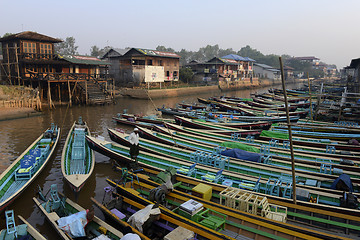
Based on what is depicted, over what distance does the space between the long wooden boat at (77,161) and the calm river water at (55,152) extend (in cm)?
88

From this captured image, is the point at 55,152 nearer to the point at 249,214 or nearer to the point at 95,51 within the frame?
the point at 249,214

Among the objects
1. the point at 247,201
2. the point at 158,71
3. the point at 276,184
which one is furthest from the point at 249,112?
the point at 158,71

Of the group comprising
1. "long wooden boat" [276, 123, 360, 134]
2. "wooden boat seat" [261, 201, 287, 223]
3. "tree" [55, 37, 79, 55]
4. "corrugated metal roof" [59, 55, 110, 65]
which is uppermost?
"tree" [55, 37, 79, 55]

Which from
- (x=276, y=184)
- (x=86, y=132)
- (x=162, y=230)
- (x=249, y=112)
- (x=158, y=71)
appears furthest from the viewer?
(x=158, y=71)

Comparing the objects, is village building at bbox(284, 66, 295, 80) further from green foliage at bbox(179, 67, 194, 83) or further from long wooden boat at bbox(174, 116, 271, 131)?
long wooden boat at bbox(174, 116, 271, 131)

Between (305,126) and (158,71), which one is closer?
(305,126)

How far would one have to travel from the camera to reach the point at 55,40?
3441 cm

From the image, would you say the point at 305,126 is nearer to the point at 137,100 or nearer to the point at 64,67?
the point at 137,100

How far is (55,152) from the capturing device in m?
16.2

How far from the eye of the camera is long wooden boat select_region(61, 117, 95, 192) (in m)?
10.1

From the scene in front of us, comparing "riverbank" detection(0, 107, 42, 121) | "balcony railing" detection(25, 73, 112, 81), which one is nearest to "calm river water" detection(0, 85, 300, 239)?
"riverbank" detection(0, 107, 42, 121)

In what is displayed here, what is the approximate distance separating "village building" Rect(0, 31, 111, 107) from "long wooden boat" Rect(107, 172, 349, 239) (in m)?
26.9

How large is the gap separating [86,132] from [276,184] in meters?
13.2

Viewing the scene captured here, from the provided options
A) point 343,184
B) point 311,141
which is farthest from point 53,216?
point 311,141
